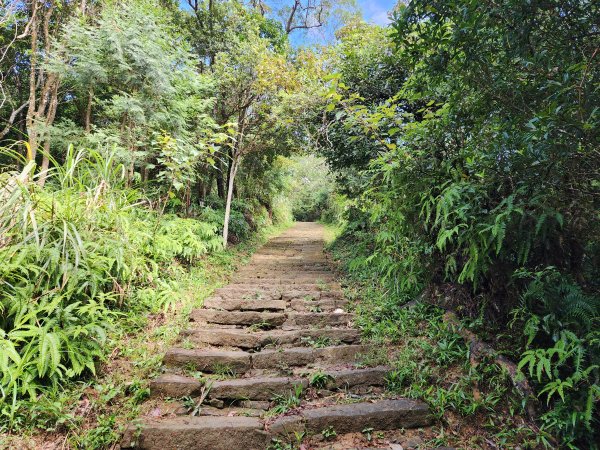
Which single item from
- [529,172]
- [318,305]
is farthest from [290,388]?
[529,172]

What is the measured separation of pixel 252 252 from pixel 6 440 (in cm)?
646

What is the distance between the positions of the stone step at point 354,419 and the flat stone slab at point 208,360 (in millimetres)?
772

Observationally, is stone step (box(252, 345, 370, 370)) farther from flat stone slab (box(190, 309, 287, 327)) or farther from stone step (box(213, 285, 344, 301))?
stone step (box(213, 285, 344, 301))

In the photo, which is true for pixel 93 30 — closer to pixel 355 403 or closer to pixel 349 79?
pixel 349 79

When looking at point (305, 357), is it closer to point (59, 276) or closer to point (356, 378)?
point (356, 378)

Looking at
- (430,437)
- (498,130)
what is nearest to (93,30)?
(498,130)

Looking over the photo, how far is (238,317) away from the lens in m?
4.01

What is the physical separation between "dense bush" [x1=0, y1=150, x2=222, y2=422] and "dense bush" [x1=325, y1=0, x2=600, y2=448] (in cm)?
334

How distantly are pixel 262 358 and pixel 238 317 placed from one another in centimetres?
92

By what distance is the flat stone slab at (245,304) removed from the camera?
14.2ft

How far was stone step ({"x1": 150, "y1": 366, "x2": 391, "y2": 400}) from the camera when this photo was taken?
9.04ft

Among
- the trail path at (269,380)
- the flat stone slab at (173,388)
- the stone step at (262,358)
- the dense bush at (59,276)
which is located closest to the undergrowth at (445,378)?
the trail path at (269,380)

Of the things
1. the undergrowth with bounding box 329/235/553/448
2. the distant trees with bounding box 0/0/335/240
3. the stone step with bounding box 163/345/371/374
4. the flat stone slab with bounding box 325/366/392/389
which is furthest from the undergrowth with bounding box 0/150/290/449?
the undergrowth with bounding box 329/235/553/448

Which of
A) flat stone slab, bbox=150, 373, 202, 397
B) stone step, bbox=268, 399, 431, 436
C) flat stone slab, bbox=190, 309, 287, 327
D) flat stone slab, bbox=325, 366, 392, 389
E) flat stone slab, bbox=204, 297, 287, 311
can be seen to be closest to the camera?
stone step, bbox=268, 399, 431, 436
